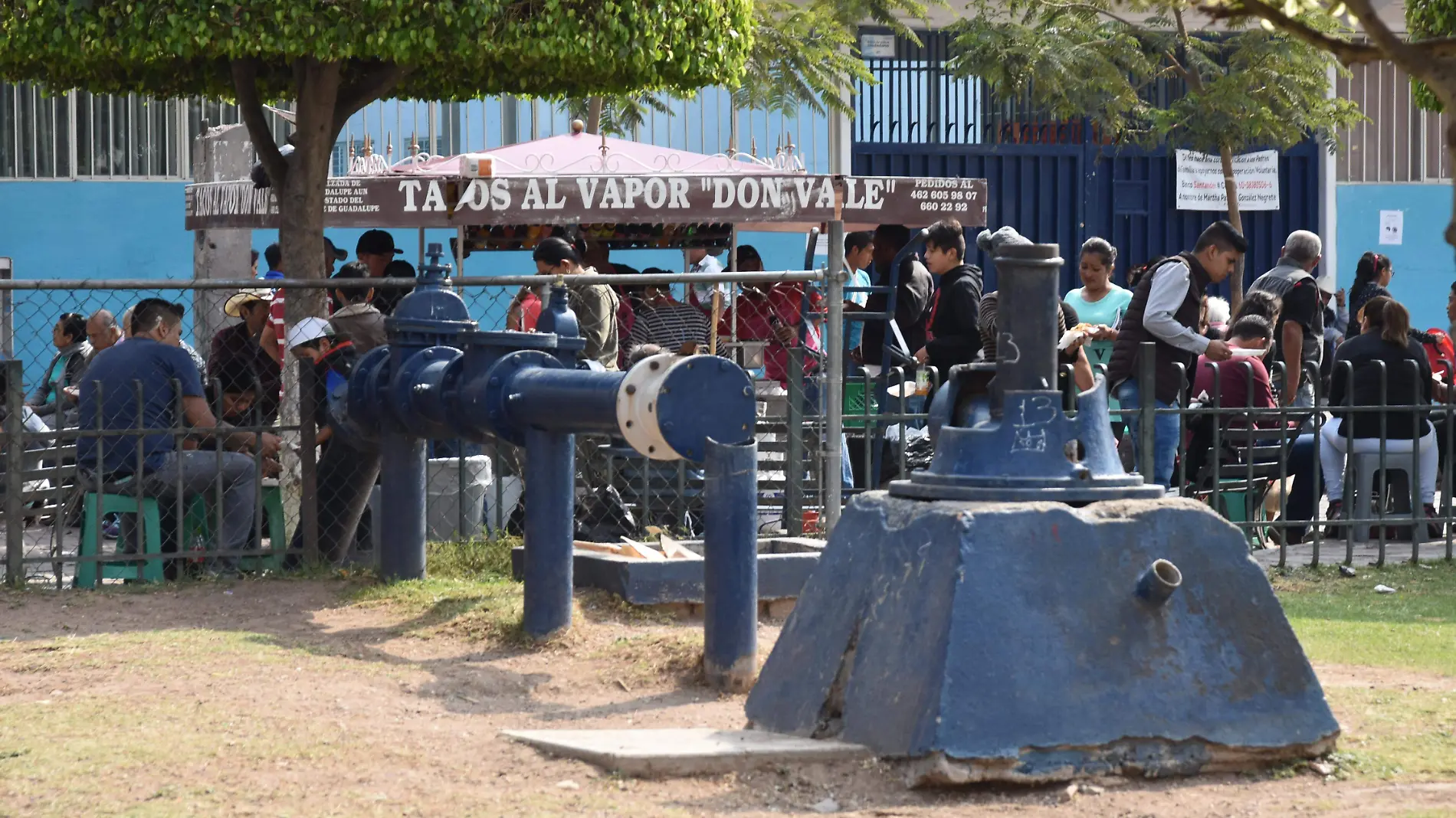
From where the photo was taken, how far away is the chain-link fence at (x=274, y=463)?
25.1ft

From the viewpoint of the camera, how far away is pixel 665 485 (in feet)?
27.6

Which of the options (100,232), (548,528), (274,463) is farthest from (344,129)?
(548,528)

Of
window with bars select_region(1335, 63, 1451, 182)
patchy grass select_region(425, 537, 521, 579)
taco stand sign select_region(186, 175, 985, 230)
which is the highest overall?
window with bars select_region(1335, 63, 1451, 182)

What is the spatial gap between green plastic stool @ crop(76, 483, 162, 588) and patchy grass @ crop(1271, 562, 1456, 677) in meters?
5.01

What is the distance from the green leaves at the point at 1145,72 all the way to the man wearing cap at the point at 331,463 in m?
10.9

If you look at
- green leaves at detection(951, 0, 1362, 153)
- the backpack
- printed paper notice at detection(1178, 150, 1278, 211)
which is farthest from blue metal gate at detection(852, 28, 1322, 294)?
the backpack

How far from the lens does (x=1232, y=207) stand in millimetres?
19703

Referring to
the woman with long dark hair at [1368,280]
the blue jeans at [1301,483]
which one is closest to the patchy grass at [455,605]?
the blue jeans at [1301,483]

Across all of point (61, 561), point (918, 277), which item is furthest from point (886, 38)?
point (61, 561)

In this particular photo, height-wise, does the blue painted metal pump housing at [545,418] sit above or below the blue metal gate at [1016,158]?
below

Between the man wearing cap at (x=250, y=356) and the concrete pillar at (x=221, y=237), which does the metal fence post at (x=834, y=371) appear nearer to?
the man wearing cap at (x=250, y=356)

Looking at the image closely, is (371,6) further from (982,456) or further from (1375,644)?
(1375,644)

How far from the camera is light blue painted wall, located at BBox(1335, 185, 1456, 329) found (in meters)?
21.8

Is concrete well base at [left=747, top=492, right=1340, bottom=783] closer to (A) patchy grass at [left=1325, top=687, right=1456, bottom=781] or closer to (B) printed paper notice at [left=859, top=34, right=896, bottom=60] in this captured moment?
(A) patchy grass at [left=1325, top=687, right=1456, bottom=781]
